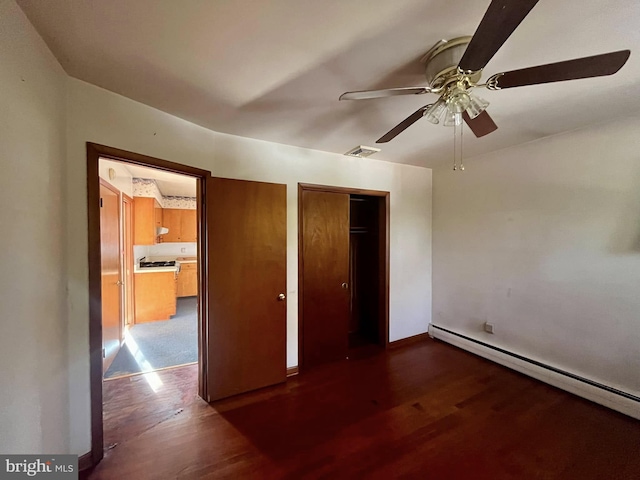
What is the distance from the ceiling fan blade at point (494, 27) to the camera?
79cm

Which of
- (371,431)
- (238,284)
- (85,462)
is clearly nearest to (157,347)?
(85,462)

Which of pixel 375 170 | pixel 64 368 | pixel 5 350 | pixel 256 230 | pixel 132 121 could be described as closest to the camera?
pixel 5 350

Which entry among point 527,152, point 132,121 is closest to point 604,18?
point 527,152

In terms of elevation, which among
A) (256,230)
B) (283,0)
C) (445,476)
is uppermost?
(283,0)

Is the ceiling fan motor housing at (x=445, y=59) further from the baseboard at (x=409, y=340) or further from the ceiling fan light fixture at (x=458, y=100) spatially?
the baseboard at (x=409, y=340)

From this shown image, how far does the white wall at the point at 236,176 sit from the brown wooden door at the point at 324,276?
0.15 m

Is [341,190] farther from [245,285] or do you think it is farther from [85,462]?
[85,462]

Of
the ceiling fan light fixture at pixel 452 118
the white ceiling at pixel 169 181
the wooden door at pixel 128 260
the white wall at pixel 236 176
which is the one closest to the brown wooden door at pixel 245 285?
the white wall at pixel 236 176

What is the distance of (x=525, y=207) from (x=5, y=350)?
4062mm

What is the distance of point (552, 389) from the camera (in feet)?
8.36

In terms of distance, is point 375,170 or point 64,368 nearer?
point 64,368

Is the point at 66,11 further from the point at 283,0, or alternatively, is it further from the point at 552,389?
the point at 552,389

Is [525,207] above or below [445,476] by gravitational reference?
above

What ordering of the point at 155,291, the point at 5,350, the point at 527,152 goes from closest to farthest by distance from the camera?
the point at 5,350 < the point at 527,152 < the point at 155,291
